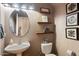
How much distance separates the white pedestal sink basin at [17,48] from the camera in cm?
125

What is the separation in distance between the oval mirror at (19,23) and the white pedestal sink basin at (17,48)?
121 millimetres

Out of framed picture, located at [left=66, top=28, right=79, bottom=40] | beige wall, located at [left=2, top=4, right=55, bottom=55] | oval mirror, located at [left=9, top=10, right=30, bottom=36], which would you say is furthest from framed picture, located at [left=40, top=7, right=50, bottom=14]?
framed picture, located at [left=66, top=28, right=79, bottom=40]

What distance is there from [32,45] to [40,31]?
19cm

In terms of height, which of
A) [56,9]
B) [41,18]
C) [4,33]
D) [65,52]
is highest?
[56,9]

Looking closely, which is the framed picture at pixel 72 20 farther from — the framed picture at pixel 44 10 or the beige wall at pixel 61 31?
the framed picture at pixel 44 10

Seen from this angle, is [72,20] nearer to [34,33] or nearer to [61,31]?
[61,31]

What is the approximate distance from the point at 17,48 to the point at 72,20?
0.70 meters

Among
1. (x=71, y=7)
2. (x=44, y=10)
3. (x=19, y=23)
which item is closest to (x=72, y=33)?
(x=71, y=7)

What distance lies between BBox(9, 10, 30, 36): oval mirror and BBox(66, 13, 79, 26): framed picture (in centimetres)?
46

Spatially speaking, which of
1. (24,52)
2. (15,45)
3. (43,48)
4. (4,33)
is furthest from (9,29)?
(43,48)

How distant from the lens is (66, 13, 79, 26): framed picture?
4.07 feet

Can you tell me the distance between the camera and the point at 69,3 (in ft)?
4.13

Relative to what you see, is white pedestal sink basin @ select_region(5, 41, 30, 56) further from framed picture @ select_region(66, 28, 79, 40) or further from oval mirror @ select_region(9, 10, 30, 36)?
framed picture @ select_region(66, 28, 79, 40)

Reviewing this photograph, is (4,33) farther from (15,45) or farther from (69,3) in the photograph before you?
A: (69,3)
